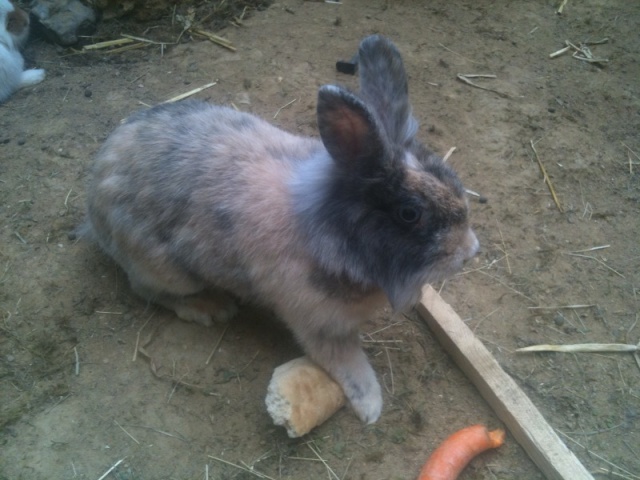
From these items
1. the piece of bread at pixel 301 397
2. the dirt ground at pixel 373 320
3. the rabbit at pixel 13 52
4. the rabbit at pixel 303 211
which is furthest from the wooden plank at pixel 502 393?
the rabbit at pixel 13 52

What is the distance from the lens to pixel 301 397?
2410 mm

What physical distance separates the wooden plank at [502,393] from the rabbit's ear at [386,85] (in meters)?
1.04

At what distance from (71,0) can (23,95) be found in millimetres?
1204

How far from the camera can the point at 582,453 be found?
2449 mm

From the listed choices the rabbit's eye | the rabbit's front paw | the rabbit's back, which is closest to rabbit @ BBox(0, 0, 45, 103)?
the rabbit's back

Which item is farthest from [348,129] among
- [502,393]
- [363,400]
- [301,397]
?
[502,393]

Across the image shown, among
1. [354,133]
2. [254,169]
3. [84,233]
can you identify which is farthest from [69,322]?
[354,133]

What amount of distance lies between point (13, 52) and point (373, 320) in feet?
13.3

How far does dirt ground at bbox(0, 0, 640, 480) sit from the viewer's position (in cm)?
252

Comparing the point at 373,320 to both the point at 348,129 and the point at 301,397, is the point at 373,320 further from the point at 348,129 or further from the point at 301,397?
the point at 348,129

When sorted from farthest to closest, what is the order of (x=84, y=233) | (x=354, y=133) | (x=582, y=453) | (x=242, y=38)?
(x=242, y=38) < (x=84, y=233) < (x=582, y=453) < (x=354, y=133)

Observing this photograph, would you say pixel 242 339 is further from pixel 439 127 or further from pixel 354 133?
pixel 439 127

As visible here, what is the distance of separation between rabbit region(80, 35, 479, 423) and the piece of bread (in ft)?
0.22

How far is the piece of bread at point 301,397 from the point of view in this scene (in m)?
2.35
